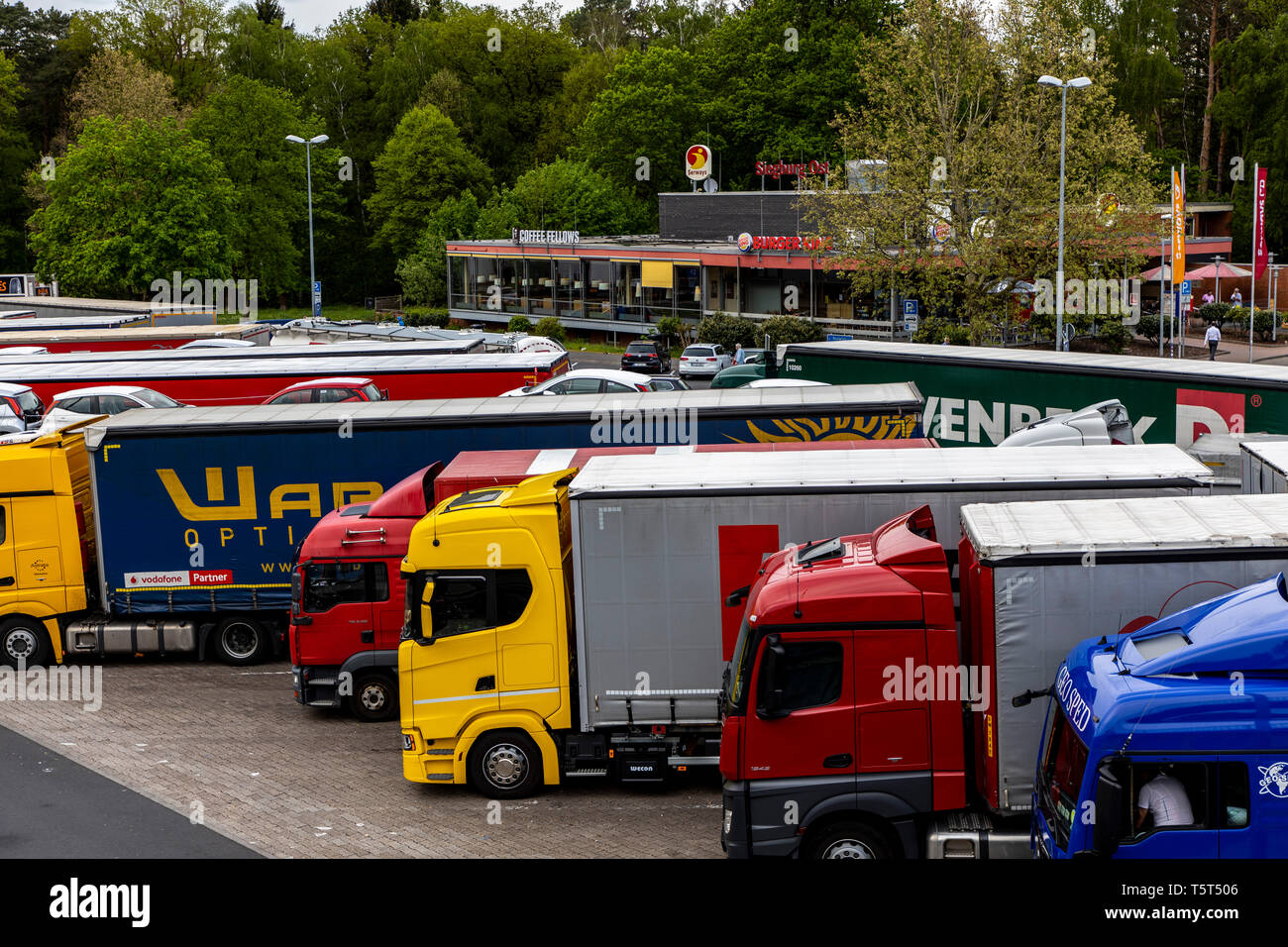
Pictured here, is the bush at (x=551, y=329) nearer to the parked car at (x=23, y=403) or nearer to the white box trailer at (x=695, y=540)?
the parked car at (x=23, y=403)

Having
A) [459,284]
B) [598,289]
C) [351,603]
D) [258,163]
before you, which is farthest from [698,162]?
[351,603]

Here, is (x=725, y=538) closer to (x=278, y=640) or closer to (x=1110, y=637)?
(x=1110, y=637)

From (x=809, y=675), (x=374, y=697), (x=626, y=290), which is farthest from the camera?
(x=626, y=290)

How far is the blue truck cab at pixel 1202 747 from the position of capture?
7.75m

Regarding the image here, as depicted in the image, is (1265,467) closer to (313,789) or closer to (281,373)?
(313,789)

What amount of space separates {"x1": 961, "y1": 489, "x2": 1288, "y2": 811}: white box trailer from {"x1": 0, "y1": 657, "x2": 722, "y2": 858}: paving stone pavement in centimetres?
293

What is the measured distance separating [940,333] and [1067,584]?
33968mm

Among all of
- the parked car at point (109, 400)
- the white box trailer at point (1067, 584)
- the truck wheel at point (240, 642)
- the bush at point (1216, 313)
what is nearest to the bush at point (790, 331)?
the bush at point (1216, 313)

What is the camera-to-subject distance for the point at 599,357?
56062 millimetres

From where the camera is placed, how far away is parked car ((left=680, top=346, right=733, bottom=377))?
1809 inches

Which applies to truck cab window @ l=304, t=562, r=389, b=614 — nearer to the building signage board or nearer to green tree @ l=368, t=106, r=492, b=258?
the building signage board

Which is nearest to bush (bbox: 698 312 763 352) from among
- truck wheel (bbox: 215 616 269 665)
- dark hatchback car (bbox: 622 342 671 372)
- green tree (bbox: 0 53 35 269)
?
dark hatchback car (bbox: 622 342 671 372)

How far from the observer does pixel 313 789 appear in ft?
42.5
